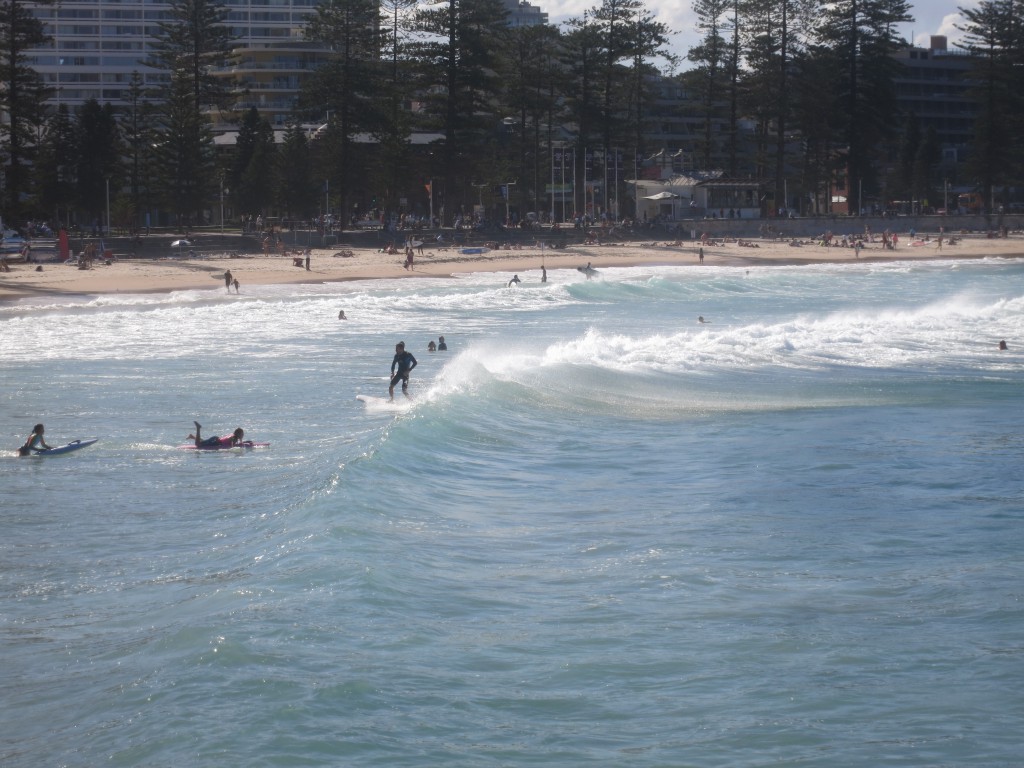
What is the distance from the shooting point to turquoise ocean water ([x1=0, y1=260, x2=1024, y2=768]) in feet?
24.7

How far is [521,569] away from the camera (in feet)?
34.3

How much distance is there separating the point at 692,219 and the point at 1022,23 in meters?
22.3

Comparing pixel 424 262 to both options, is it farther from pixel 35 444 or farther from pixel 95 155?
pixel 35 444

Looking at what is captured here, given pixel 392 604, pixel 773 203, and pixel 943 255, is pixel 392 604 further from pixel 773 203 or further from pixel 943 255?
pixel 773 203

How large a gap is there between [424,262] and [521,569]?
42.9m

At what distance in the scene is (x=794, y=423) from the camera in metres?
17.2

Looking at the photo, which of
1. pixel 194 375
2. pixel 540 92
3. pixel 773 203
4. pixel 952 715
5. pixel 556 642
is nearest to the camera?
pixel 952 715

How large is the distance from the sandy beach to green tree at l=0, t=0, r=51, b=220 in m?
6.45

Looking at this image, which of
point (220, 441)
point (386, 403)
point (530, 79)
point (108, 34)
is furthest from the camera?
point (108, 34)

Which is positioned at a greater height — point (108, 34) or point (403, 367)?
point (108, 34)

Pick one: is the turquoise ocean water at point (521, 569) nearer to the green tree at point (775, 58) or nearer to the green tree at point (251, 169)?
the green tree at point (251, 169)

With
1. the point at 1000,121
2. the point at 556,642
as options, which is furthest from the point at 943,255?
the point at 556,642

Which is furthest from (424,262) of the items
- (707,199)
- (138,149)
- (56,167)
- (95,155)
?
(707,199)

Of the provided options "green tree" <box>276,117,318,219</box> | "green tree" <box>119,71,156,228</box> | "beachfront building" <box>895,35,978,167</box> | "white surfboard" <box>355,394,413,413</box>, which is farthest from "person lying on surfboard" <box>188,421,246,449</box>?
"beachfront building" <box>895,35,978,167</box>
